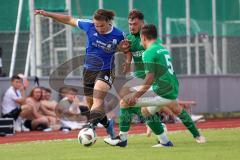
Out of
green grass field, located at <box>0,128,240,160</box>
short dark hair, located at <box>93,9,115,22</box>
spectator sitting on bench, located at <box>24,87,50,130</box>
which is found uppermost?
short dark hair, located at <box>93,9,115,22</box>

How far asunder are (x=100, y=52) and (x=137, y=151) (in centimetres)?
264

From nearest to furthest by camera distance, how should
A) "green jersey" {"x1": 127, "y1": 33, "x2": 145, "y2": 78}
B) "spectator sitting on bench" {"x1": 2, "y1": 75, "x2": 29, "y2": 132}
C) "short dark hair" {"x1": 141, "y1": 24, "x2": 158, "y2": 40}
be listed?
1. "short dark hair" {"x1": 141, "y1": 24, "x2": 158, "y2": 40}
2. "green jersey" {"x1": 127, "y1": 33, "x2": 145, "y2": 78}
3. "spectator sitting on bench" {"x1": 2, "y1": 75, "x2": 29, "y2": 132}

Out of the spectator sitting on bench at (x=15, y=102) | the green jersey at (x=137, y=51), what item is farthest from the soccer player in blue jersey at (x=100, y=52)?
the spectator sitting on bench at (x=15, y=102)

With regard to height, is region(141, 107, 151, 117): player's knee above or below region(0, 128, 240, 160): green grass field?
above

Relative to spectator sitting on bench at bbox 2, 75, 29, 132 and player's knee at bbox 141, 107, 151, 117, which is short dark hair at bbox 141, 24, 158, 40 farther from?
spectator sitting on bench at bbox 2, 75, 29, 132

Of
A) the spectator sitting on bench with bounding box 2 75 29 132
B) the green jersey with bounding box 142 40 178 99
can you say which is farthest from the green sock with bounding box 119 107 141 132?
the spectator sitting on bench with bounding box 2 75 29 132

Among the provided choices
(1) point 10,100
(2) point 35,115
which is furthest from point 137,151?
(1) point 10,100

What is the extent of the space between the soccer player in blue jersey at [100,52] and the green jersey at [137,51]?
163mm

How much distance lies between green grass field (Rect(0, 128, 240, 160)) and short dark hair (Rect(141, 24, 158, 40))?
5.81ft

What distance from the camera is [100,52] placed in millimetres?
15094

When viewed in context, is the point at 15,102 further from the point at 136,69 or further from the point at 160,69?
the point at 160,69

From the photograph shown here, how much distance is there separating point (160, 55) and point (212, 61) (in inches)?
611

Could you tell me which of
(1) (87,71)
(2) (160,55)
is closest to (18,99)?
(1) (87,71)

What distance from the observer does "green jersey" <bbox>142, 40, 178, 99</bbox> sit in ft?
44.4
